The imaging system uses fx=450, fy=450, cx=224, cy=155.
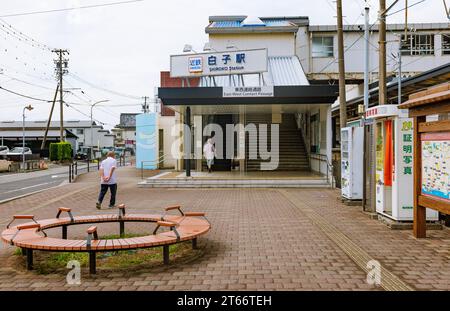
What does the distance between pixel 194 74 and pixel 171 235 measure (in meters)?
13.8

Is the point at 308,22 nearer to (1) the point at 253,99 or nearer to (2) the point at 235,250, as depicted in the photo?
(1) the point at 253,99

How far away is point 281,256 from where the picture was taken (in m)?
6.52

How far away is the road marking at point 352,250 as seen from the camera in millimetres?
5172

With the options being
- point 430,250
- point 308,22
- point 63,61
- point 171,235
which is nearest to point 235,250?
point 171,235

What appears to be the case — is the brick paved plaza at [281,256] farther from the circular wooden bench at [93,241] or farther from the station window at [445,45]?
the station window at [445,45]

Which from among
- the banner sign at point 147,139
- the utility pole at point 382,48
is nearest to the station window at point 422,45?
the banner sign at point 147,139

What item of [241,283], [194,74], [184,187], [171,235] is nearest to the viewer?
[241,283]

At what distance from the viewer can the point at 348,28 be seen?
32469 millimetres

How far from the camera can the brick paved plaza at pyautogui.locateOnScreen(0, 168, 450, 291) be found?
5270 mm

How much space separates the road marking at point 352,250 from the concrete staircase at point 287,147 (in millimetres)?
11489

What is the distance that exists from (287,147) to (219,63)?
729cm

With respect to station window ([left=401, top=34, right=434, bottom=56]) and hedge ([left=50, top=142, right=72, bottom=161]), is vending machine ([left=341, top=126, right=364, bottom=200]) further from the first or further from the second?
hedge ([left=50, top=142, right=72, bottom=161])

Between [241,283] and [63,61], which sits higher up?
[63,61]

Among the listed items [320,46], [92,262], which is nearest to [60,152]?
[320,46]
